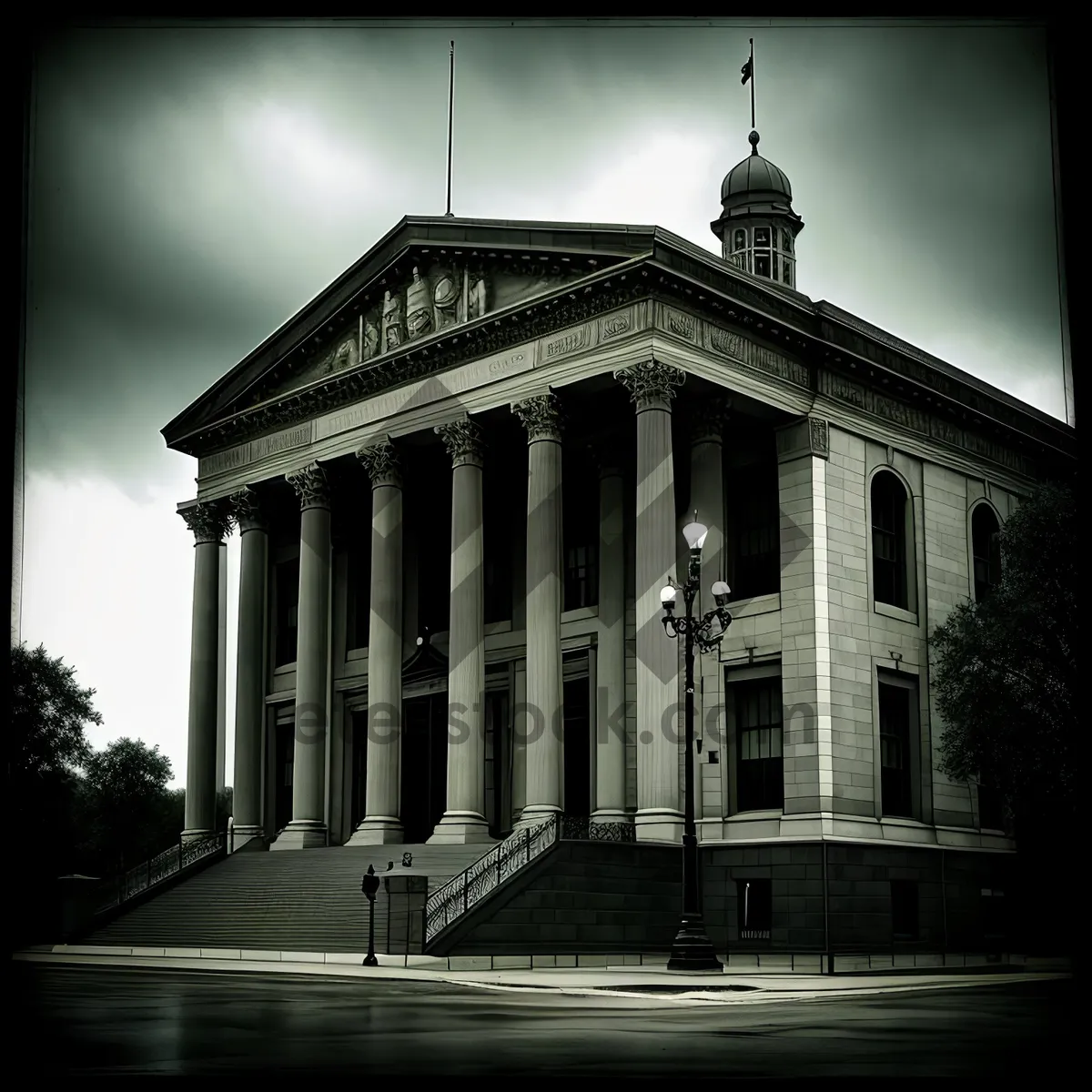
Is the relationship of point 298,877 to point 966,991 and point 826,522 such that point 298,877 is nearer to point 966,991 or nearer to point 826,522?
point 826,522

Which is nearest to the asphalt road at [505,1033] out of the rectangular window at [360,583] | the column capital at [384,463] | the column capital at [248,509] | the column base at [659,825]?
the column base at [659,825]

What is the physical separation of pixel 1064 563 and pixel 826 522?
20.2 feet

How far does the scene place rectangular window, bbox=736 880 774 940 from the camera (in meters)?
38.6

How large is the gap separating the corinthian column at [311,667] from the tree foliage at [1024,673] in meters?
18.9

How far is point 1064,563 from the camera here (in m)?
38.9

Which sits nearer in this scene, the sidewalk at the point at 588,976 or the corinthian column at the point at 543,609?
the sidewalk at the point at 588,976

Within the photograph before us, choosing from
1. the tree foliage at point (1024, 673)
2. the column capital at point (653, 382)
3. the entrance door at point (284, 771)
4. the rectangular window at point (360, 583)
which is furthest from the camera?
the entrance door at point (284, 771)

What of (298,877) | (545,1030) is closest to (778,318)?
(298,877)

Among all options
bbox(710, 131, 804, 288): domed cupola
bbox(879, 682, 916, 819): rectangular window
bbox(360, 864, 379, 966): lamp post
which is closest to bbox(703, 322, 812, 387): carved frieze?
bbox(879, 682, 916, 819): rectangular window

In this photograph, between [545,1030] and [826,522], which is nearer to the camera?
[545,1030]

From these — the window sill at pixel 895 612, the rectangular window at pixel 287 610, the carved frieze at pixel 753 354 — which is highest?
the carved frieze at pixel 753 354

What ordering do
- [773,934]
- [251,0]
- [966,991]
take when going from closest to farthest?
[251,0], [966,991], [773,934]

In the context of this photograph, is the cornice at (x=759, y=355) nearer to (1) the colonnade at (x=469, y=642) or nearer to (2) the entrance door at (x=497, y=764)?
(1) the colonnade at (x=469, y=642)

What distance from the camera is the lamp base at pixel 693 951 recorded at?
29516mm
